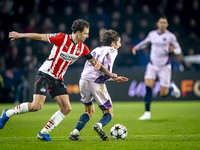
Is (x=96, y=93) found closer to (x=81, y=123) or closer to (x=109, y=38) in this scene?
(x=81, y=123)

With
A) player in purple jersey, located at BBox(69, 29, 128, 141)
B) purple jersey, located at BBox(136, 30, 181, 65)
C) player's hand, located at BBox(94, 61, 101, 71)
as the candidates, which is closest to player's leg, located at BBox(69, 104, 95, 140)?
player in purple jersey, located at BBox(69, 29, 128, 141)

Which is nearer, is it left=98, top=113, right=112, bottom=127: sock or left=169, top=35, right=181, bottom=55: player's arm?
left=98, top=113, right=112, bottom=127: sock

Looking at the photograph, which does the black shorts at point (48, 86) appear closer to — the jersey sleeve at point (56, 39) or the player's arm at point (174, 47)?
the jersey sleeve at point (56, 39)

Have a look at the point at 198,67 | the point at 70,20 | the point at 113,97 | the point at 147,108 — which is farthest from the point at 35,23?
the point at 147,108

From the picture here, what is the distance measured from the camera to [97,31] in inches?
589

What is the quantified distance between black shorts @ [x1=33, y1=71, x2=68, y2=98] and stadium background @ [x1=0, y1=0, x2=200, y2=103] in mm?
8136

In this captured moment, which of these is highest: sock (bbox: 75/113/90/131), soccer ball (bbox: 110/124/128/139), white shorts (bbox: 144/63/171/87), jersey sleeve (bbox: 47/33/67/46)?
jersey sleeve (bbox: 47/33/67/46)

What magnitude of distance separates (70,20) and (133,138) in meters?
11.7

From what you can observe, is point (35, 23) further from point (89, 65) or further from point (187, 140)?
point (187, 140)

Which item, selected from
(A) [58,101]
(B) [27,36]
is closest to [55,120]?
(A) [58,101]

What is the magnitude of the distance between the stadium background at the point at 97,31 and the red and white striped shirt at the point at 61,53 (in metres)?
8.11

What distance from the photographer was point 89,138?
477cm

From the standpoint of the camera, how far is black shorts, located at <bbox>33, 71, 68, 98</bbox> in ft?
14.8

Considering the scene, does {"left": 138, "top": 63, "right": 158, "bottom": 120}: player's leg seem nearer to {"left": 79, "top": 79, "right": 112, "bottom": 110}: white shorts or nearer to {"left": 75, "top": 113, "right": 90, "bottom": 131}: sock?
{"left": 79, "top": 79, "right": 112, "bottom": 110}: white shorts
